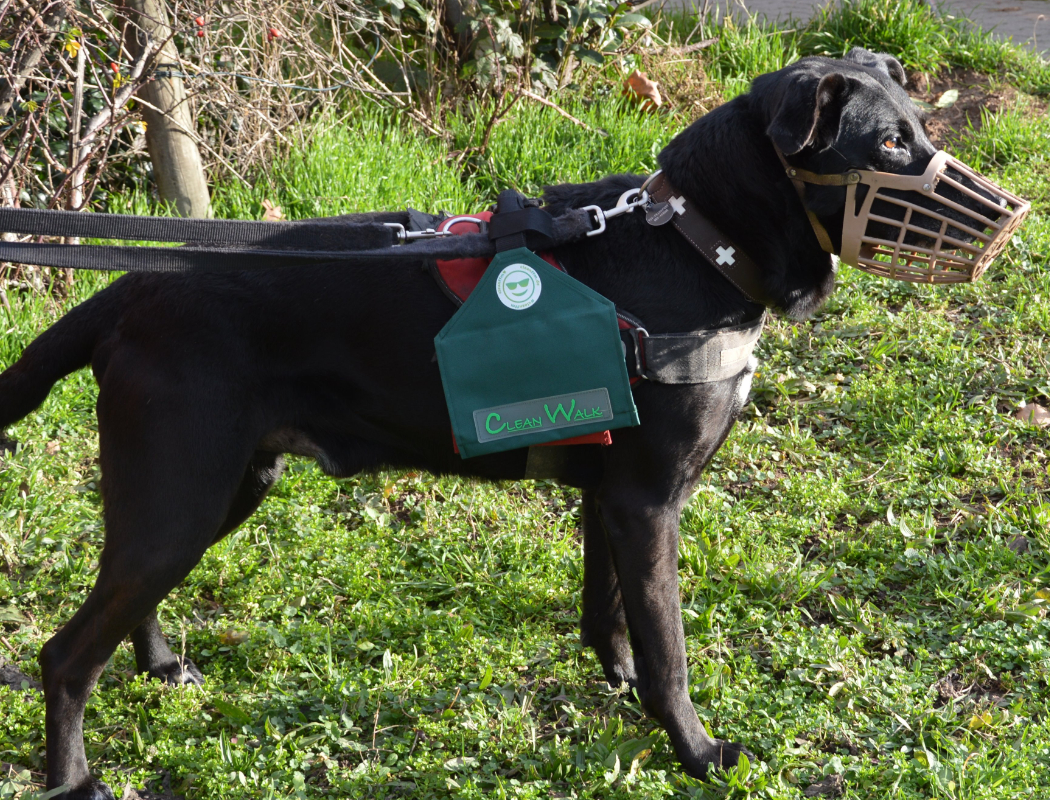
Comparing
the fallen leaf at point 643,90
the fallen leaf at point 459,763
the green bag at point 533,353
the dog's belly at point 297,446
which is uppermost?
the green bag at point 533,353

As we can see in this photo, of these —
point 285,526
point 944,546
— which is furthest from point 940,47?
point 285,526

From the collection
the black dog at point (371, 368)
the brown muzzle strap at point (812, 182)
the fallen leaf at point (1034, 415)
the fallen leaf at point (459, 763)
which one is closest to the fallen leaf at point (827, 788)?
the black dog at point (371, 368)

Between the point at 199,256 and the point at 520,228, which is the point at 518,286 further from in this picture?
the point at 199,256

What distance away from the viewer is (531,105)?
210 inches

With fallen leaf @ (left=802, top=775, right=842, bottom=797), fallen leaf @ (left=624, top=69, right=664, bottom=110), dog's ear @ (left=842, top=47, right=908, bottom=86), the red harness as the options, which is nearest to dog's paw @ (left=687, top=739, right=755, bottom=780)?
fallen leaf @ (left=802, top=775, right=842, bottom=797)

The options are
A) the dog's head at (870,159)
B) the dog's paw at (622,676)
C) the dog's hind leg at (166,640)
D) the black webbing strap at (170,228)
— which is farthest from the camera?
the dog's paw at (622,676)

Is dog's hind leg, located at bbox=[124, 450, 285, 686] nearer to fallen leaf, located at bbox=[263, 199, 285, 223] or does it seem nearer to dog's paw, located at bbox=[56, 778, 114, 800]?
dog's paw, located at bbox=[56, 778, 114, 800]

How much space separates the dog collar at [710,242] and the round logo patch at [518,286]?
33cm

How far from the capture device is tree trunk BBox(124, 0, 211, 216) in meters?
4.13

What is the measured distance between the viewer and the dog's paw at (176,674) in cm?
271

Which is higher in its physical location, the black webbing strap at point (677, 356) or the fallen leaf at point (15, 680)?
the black webbing strap at point (677, 356)

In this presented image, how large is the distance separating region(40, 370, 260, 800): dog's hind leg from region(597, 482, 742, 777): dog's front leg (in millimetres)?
924

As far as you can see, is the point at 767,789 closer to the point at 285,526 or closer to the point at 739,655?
the point at 739,655

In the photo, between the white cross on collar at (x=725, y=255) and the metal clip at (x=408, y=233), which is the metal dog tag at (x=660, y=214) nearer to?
the white cross on collar at (x=725, y=255)
